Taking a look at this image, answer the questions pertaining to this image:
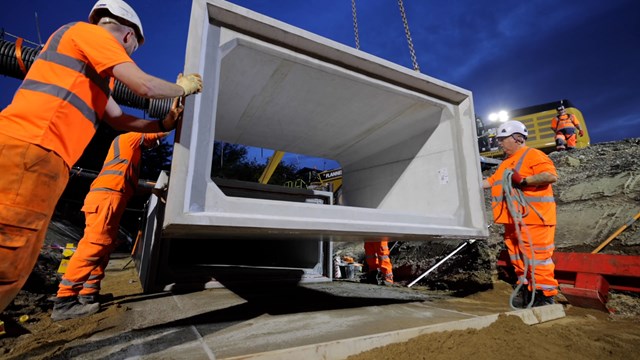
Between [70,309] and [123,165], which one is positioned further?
[123,165]

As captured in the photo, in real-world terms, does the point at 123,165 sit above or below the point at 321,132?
below

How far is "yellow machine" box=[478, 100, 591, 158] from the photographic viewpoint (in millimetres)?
8289

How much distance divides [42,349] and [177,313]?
2.47ft

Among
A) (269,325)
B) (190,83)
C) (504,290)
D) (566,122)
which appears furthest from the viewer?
(566,122)

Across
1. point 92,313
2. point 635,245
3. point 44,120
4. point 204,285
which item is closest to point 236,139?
point 204,285

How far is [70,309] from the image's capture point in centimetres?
216

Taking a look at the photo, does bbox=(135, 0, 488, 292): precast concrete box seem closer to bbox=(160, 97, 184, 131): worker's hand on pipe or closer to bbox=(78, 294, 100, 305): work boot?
bbox=(160, 97, 184, 131): worker's hand on pipe

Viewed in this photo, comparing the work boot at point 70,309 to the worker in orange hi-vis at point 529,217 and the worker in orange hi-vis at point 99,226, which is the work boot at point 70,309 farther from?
the worker in orange hi-vis at point 529,217

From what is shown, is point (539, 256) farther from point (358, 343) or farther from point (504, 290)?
point (358, 343)

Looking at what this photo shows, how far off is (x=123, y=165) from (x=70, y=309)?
1229mm

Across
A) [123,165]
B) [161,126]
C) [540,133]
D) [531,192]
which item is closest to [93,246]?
[123,165]

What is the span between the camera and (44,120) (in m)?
1.07

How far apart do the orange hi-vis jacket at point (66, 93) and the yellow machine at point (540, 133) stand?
28.8 ft

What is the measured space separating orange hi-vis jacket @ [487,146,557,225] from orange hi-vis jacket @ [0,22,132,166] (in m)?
3.21
